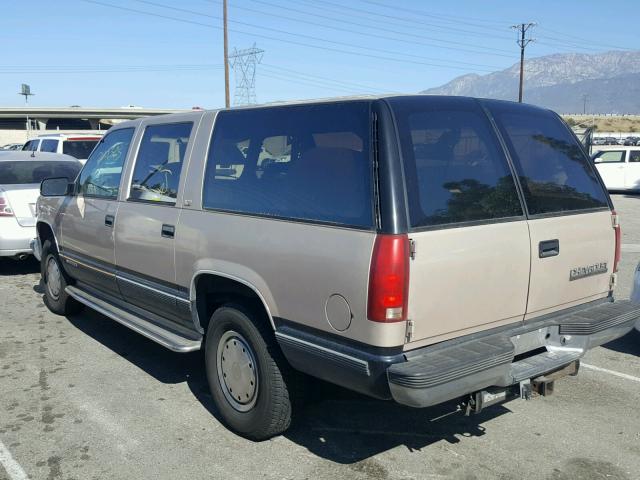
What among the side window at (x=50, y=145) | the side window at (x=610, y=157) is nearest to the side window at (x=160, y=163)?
the side window at (x=50, y=145)

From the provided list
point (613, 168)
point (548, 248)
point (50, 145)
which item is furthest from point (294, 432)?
point (613, 168)

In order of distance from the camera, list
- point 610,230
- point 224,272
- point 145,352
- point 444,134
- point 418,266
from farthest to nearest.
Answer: point 145,352 < point 610,230 < point 224,272 < point 444,134 < point 418,266

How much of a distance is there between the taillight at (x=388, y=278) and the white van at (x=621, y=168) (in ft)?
69.9

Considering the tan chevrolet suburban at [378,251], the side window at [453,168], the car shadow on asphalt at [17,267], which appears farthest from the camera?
the car shadow on asphalt at [17,267]

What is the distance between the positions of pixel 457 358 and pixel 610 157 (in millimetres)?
22386

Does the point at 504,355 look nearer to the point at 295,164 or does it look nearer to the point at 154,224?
the point at 295,164

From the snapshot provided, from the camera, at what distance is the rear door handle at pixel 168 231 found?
13.8ft

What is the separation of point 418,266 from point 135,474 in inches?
78.4

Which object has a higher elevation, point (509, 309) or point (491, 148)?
point (491, 148)

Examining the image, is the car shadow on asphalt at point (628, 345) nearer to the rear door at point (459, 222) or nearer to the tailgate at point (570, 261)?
the tailgate at point (570, 261)

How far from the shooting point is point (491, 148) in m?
3.50

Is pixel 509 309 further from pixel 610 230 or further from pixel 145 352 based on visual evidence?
pixel 145 352

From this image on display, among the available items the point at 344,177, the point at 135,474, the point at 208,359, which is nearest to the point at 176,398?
the point at 208,359

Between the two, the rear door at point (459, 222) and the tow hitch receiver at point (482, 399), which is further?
the tow hitch receiver at point (482, 399)
